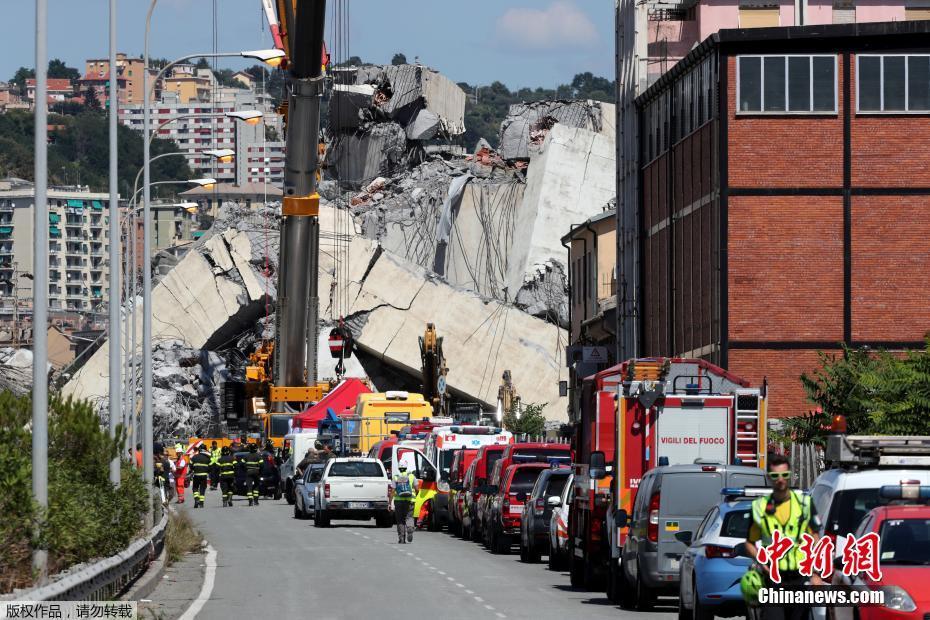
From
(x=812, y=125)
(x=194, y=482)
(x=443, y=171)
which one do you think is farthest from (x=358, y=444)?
(x=443, y=171)

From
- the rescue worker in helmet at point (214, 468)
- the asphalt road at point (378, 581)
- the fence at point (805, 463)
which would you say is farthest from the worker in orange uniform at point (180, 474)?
the fence at point (805, 463)

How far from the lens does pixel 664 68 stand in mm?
67875

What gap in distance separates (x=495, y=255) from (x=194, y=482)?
186 feet

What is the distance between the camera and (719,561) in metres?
16.2

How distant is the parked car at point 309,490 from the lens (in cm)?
4169

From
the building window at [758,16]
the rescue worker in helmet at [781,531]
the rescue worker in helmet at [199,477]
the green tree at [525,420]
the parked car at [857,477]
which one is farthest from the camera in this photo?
the green tree at [525,420]

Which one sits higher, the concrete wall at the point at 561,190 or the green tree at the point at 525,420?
the concrete wall at the point at 561,190

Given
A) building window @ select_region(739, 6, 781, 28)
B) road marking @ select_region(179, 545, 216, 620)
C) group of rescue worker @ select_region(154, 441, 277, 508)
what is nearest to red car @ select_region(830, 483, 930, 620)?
road marking @ select_region(179, 545, 216, 620)

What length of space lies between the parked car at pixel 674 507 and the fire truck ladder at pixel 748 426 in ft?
13.4

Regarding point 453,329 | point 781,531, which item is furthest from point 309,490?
point 453,329

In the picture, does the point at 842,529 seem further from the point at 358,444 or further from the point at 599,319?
the point at 599,319

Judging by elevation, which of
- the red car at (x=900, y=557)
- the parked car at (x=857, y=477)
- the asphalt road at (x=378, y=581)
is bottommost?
the asphalt road at (x=378, y=581)

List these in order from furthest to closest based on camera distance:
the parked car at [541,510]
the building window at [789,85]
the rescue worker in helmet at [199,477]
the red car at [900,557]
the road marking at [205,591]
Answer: the building window at [789,85], the rescue worker in helmet at [199,477], the parked car at [541,510], the road marking at [205,591], the red car at [900,557]

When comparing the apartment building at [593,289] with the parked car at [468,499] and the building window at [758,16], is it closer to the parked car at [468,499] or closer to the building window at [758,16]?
the building window at [758,16]
